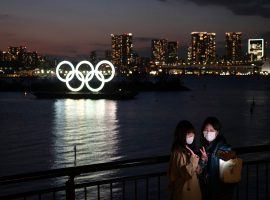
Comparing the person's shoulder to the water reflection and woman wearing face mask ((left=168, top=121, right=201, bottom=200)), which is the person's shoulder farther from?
the water reflection

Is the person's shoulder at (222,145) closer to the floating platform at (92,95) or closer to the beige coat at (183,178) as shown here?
the beige coat at (183,178)

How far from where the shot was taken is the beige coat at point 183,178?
5.53 m

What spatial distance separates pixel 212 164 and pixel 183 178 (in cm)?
40

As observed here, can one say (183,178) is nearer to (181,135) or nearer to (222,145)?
(181,135)

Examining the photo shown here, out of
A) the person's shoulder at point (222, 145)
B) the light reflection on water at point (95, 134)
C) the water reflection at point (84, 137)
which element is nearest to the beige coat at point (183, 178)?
the person's shoulder at point (222, 145)

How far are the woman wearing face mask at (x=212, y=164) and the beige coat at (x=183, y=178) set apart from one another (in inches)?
6.3

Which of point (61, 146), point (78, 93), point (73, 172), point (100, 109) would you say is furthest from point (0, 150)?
point (78, 93)

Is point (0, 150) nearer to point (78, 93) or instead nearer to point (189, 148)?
point (189, 148)

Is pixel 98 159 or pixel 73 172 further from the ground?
pixel 73 172

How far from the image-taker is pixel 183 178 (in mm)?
5559

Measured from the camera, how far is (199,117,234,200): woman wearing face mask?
5.71m

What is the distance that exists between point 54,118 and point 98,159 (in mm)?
34257

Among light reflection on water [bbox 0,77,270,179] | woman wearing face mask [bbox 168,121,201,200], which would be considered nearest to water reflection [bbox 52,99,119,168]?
light reflection on water [bbox 0,77,270,179]

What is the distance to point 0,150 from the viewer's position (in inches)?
1380
